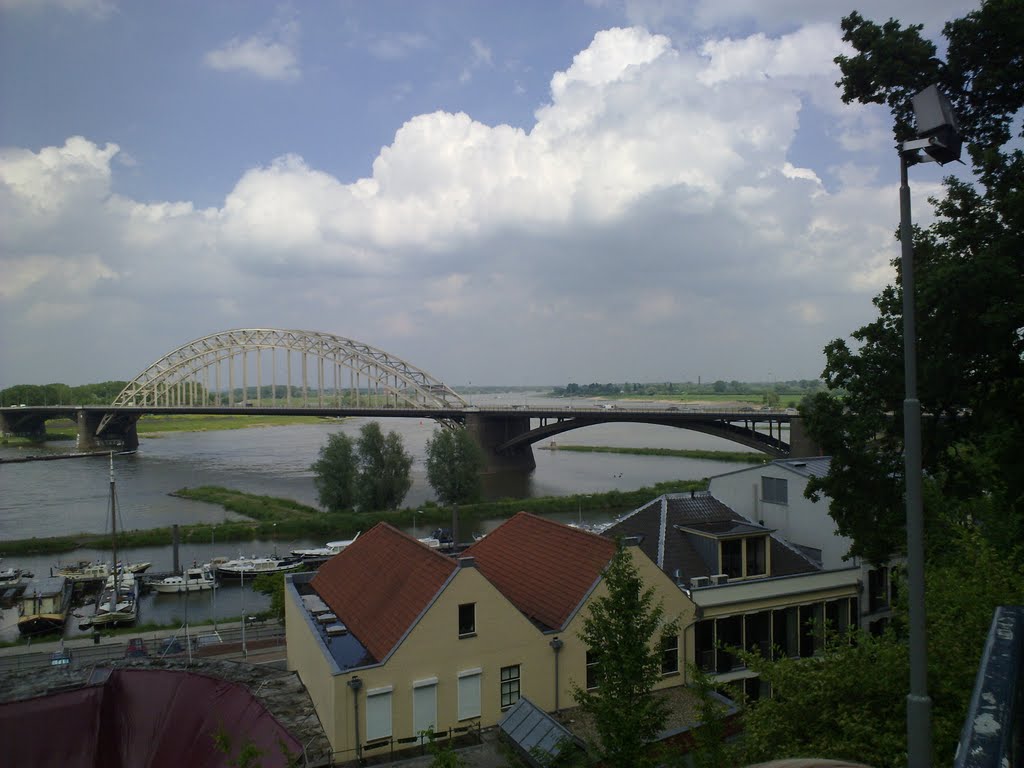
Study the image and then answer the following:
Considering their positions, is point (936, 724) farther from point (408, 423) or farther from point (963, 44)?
point (408, 423)

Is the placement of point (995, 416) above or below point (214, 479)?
above

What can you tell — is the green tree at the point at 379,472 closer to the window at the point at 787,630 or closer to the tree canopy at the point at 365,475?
the tree canopy at the point at 365,475

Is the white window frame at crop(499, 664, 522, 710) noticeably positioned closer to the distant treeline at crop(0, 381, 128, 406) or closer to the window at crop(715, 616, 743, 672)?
the window at crop(715, 616, 743, 672)

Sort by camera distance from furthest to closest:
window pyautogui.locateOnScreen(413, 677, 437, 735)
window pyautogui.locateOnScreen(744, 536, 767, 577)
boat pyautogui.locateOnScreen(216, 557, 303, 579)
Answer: boat pyautogui.locateOnScreen(216, 557, 303, 579) → window pyautogui.locateOnScreen(744, 536, 767, 577) → window pyautogui.locateOnScreen(413, 677, 437, 735)

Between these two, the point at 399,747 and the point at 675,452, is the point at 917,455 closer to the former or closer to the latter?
the point at 399,747

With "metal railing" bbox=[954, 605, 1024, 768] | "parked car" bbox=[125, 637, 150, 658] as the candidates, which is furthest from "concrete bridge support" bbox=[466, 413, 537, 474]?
"metal railing" bbox=[954, 605, 1024, 768]

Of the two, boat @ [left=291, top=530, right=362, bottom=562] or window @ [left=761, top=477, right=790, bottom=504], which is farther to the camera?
boat @ [left=291, top=530, right=362, bottom=562]

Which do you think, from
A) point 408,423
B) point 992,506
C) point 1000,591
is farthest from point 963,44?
point 408,423

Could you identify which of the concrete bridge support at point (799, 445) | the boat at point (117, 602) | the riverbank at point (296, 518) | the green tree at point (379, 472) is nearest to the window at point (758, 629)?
the riverbank at point (296, 518)
